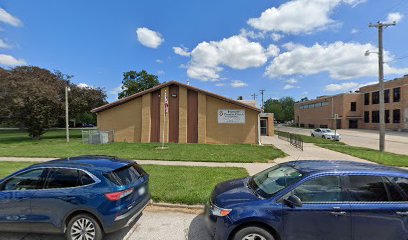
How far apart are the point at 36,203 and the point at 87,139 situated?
17343 millimetres

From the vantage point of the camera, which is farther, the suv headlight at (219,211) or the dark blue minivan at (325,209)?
the suv headlight at (219,211)

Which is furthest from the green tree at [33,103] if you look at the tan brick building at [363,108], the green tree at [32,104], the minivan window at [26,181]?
the tan brick building at [363,108]

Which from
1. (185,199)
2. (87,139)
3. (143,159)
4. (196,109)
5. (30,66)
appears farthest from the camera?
(30,66)

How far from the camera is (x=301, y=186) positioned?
3.58 m

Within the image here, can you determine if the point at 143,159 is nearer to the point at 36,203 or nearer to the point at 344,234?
the point at 36,203

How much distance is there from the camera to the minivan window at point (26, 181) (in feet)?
13.9

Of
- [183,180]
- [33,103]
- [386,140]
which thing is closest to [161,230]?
[183,180]

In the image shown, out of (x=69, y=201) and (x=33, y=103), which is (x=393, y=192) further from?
(x=33, y=103)

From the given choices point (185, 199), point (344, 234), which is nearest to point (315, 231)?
point (344, 234)

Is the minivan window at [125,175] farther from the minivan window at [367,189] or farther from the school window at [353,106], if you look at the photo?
the school window at [353,106]

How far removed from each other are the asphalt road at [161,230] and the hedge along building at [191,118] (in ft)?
Answer: 51.9

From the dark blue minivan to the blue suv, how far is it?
1.61 metres

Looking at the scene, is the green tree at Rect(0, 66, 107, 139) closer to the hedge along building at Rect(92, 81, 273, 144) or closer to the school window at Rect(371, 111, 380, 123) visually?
the hedge along building at Rect(92, 81, 273, 144)

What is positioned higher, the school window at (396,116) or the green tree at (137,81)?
the green tree at (137,81)
